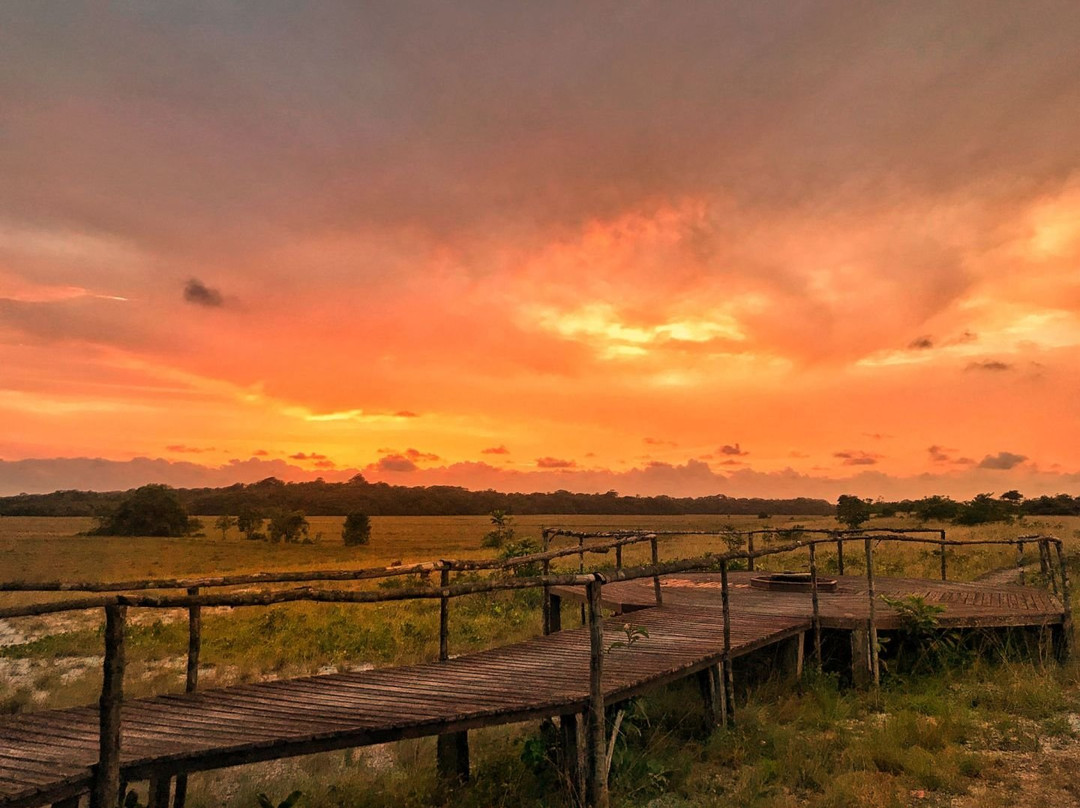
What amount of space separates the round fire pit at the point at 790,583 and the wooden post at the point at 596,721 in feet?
27.8

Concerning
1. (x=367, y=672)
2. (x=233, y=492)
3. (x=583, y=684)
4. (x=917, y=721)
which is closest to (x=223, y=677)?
(x=367, y=672)

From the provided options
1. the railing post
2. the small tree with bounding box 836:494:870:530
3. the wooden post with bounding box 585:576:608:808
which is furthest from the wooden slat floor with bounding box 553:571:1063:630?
the small tree with bounding box 836:494:870:530

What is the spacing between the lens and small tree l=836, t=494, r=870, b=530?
191 feet

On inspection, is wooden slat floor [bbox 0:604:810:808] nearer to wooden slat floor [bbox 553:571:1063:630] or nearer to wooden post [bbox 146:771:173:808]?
wooden post [bbox 146:771:173:808]

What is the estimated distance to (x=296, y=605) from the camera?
2380 cm

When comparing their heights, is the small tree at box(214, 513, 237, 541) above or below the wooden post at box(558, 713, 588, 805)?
below

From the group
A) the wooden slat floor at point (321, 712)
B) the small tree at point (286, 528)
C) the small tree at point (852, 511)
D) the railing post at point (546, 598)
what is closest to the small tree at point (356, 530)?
the small tree at point (286, 528)

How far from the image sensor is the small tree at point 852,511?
191 ft

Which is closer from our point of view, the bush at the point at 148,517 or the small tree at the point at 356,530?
the small tree at the point at 356,530

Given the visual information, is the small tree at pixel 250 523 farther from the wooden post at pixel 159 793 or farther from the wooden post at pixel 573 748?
the wooden post at pixel 573 748

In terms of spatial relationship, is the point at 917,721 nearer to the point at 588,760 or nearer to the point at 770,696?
the point at 770,696

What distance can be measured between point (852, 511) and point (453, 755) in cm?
6346

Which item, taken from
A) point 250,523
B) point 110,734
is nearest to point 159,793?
point 110,734

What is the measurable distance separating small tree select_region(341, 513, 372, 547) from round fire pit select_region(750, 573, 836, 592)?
5688 cm
